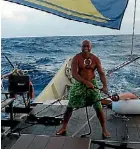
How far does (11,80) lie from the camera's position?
6.47 meters

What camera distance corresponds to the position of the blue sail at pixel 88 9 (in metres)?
3.06

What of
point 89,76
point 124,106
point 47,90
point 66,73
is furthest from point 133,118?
point 66,73

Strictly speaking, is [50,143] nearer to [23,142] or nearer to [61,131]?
[23,142]

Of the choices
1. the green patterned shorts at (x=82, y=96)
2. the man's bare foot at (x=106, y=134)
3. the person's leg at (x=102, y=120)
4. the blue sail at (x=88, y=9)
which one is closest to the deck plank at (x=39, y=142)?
the green patterned shorts at (x=82, y=96)

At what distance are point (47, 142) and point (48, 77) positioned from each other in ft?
34.4

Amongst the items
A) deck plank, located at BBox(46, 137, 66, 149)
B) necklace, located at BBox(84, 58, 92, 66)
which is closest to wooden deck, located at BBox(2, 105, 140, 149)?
deck plank, located at BBox(46, 137, 66, 149)

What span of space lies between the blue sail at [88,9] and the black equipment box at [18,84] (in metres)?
3.20

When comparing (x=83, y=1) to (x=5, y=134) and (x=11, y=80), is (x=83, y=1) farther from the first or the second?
(x=11, y=80)

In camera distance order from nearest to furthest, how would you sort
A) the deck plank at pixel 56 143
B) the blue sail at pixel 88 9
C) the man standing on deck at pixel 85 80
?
the blue sail at pixel 88 9 < the deck plank at pixel 56 143 < the man standing on deck at pixel 85 80

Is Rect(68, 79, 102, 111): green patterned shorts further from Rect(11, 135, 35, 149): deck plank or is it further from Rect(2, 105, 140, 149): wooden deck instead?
Rect(11, 135, 35, 149): deck plank

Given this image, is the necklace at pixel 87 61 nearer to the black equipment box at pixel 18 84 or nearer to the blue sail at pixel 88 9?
the blue sail at pixel 88 9

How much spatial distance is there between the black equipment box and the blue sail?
320 centimetres

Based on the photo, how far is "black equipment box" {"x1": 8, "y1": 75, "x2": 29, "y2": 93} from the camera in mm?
6398

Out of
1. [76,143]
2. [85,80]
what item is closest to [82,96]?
[85,80]
